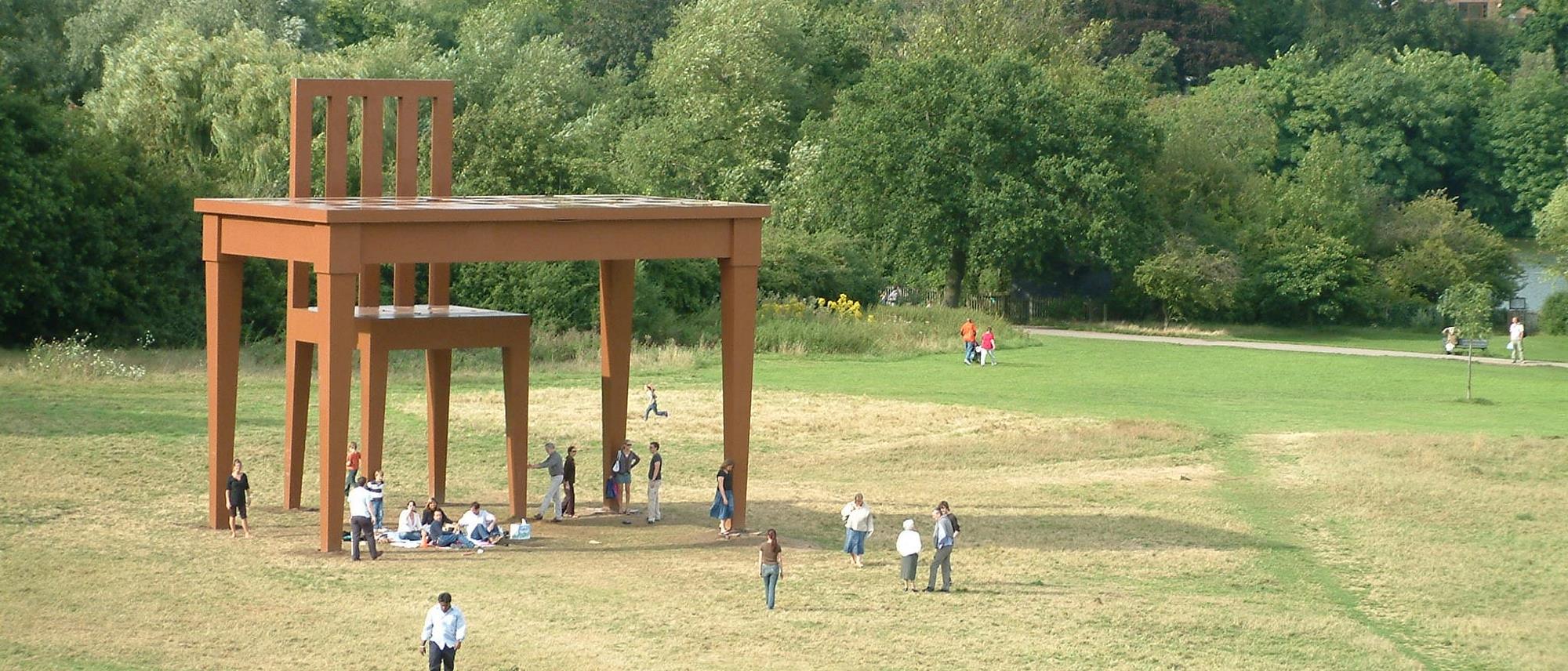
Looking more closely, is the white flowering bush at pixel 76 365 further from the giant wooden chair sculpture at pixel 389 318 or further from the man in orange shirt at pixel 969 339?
the man in orange shirt at pixel 969 339

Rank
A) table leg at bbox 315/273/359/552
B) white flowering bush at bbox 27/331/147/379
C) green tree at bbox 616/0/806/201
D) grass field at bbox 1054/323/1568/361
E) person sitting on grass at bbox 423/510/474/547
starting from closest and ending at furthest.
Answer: table leg at bbox 315/273/359/552, person sitting on grass at bbox 423/510/474/547, white flowering bush at bbox 27/331/147/379, grass field at bbox 1054/323/1568/361, green tree at bbox 616/0/806/201

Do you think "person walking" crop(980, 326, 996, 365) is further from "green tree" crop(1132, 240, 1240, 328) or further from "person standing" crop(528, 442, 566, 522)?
"person standing" crop(528, 442, 566, 522)

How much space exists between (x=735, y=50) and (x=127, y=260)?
30.6 m

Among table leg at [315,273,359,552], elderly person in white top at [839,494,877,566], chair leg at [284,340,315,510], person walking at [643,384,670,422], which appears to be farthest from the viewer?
person walking at [643,384,670,422]

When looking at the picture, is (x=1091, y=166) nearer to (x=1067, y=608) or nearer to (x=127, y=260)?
(x=127, y=260)

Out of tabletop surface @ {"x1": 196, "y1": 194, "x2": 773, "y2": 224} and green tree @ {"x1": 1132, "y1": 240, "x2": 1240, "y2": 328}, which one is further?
green tree @ {"x1": 1132, "y1": 240, "x2": 1240, "y2": 328}

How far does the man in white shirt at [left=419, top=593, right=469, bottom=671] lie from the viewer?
19.0 meters

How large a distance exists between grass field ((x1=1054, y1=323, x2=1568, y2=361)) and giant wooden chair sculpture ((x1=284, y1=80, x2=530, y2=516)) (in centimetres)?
4425

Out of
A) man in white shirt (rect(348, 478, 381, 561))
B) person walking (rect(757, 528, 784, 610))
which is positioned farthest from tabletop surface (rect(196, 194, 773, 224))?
person walking (rect(757, 528, 784, 610))

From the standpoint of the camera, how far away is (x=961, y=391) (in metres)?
47.4

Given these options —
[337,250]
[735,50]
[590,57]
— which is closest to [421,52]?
[735,50]

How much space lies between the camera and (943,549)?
2448 centimetres

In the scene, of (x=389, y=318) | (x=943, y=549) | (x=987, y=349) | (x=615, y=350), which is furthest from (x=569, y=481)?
(x=987, y=349)

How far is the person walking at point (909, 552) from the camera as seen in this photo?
2444 cm
